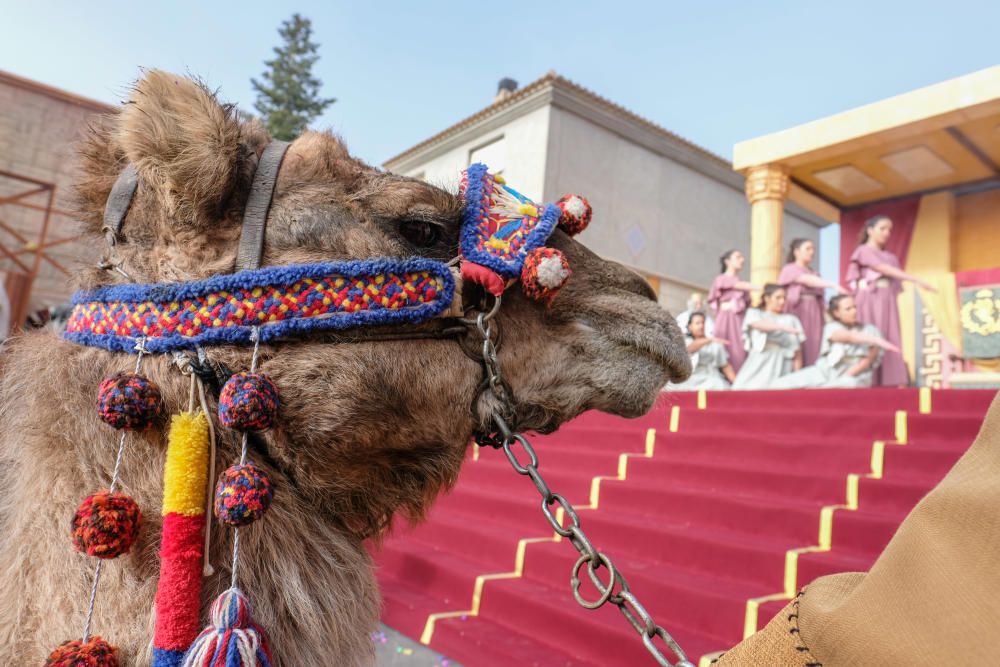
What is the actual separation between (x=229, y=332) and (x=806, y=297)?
430 inches

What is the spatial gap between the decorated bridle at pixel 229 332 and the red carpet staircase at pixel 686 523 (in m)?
1.15

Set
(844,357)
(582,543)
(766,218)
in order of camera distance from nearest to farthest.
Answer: (582,543) < (844,357) < (766,218)

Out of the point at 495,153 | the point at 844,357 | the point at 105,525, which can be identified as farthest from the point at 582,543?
the point at 495,153

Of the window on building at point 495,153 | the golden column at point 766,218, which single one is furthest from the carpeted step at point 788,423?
the window on building at point 495,153

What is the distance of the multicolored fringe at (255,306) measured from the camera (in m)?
1.31

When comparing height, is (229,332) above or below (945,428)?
below

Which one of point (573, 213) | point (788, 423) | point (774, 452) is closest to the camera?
point (573, 213)

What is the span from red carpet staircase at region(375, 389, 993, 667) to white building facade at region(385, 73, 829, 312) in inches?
482

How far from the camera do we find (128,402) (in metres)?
1.20

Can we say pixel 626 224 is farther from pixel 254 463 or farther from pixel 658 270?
pixel 254 463

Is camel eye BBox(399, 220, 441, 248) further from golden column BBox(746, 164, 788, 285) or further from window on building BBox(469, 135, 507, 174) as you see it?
window on building BBox(469, 135, 507, 174)

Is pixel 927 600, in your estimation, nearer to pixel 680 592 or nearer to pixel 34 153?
pixel 680 592

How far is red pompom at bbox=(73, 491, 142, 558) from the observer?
1.14m

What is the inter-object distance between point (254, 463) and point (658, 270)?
19671 mm
